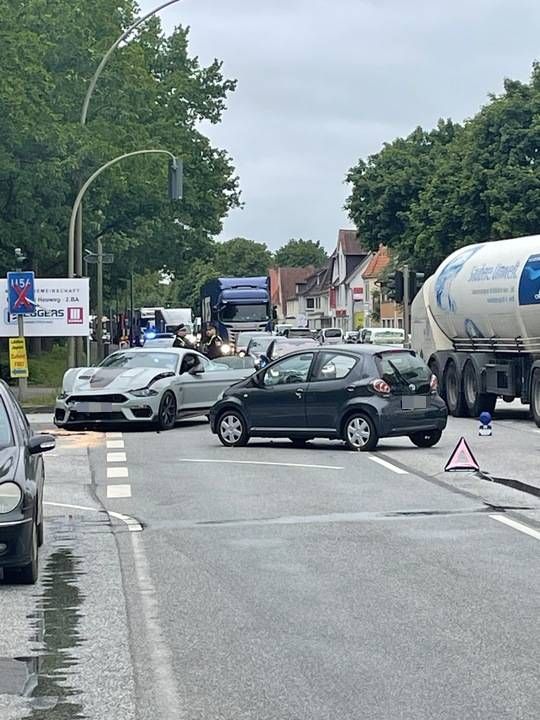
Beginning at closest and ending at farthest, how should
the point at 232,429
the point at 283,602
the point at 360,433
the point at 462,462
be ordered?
the point at 283,602 → the point at 462,462 → the point at 360,433 → the point at 232,429

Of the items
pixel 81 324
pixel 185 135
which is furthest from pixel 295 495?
pixel 185 135

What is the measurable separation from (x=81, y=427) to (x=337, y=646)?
1737cm

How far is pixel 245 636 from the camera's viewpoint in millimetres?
7953

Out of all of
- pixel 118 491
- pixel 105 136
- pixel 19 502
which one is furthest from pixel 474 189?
pixel 19 502

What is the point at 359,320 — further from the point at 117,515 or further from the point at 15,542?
the point at 15,542

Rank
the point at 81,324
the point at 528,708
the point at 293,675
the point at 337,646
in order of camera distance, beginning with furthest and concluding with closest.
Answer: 1. the point at 81,324
2. the point at 337,646
3. the point at 293,675
4. the point at 528,708

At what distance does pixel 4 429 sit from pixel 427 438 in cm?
1091

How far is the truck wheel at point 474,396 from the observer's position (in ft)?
91.9

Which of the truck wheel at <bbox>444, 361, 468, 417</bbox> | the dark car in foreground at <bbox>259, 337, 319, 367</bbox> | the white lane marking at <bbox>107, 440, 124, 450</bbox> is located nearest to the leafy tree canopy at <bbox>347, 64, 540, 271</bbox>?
the dark car in foreground at <bbox>259, 337, 319, 367</bbox>

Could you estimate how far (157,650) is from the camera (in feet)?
24.9

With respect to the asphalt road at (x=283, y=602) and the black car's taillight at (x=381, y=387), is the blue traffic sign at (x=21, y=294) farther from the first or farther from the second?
the asphalt road at (x=283, y=602)

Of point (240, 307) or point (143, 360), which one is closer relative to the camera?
point (143, 360)

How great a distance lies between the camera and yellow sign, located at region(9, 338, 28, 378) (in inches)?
1224

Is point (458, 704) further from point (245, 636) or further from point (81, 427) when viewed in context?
point (81, 427)
